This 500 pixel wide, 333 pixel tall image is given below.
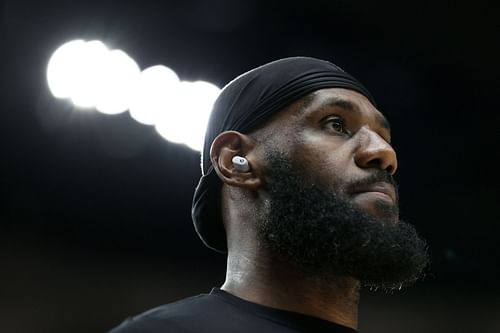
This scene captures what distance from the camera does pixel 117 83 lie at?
2658mm

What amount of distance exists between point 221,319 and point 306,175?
346 millimetres

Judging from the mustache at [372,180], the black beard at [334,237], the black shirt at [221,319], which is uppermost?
the mustache at [372,180]

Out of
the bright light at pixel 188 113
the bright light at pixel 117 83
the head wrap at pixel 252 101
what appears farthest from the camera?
the bright light at pixel 188 113

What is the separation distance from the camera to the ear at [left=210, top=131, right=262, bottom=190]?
4.79 feet

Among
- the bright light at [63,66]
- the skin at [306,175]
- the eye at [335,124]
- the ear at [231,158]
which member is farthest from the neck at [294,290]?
the bright light at [63,66]

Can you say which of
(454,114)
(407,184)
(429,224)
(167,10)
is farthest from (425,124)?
(167,10)

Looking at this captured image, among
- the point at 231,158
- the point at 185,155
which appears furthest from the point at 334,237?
the point at 185,155

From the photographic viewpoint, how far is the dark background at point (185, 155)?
8.54 ft

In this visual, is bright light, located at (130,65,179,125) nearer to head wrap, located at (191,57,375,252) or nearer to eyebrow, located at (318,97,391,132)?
head wrap, located at (191,57,375,252)

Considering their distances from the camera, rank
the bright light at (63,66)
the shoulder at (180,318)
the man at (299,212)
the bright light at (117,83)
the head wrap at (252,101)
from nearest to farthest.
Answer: the shoulder at (180,318)
the man at (299,212)
the head wrap at (252,101)
the bright light at (63,66)
the bright light at (117,83)

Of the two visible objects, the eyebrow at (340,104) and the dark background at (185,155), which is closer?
the eyebrow at (340,104)

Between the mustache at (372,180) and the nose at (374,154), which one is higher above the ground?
the nose at (374,154)

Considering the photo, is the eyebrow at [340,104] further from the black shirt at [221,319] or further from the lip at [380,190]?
the black shirt at [221,319]

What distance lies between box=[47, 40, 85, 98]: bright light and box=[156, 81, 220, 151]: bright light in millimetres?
432
